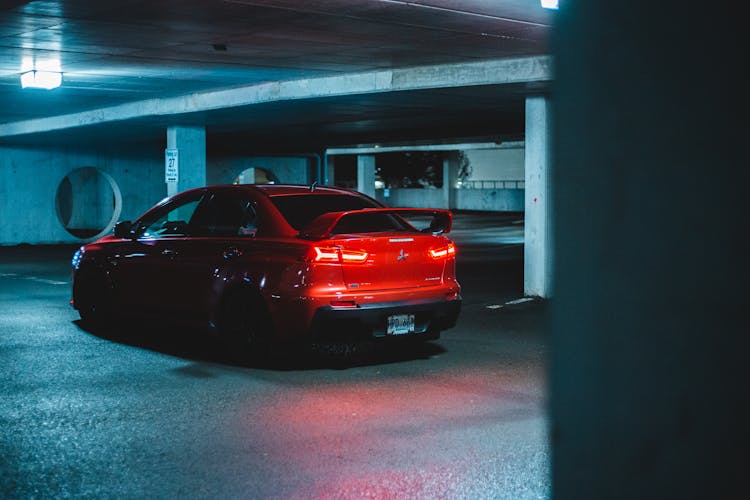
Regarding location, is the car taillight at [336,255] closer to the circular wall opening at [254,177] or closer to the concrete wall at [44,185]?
the circular wall opening at [254,177]

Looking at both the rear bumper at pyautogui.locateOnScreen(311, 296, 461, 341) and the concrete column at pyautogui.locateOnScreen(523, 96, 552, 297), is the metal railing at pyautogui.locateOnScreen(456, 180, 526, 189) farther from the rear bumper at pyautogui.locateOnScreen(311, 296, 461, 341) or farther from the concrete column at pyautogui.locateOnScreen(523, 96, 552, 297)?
the rear bumper at pyautogui.locateOnScreen(311, 296, 461, 341)

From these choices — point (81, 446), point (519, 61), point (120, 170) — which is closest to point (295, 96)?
point (519, 61)

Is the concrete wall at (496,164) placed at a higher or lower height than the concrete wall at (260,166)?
higher

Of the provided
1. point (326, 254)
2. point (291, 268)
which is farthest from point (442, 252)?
point (291, 268)

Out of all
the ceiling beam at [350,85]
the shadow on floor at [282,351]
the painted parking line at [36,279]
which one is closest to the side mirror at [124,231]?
the shadow on floor at [282,351]

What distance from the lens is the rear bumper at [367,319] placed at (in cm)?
842

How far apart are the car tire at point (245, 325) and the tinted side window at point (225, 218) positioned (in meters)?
0.67

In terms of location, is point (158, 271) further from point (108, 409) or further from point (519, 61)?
point (519, 61)

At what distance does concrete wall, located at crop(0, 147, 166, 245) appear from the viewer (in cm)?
2888

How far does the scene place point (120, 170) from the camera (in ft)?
103

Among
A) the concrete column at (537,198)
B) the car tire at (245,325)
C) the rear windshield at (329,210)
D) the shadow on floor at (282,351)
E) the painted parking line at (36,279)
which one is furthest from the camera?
the painted parking line at (36,279)

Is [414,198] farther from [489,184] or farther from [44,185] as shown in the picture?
[44,185]

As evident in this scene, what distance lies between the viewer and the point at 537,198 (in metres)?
14.8

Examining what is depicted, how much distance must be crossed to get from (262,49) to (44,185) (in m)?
19.3
